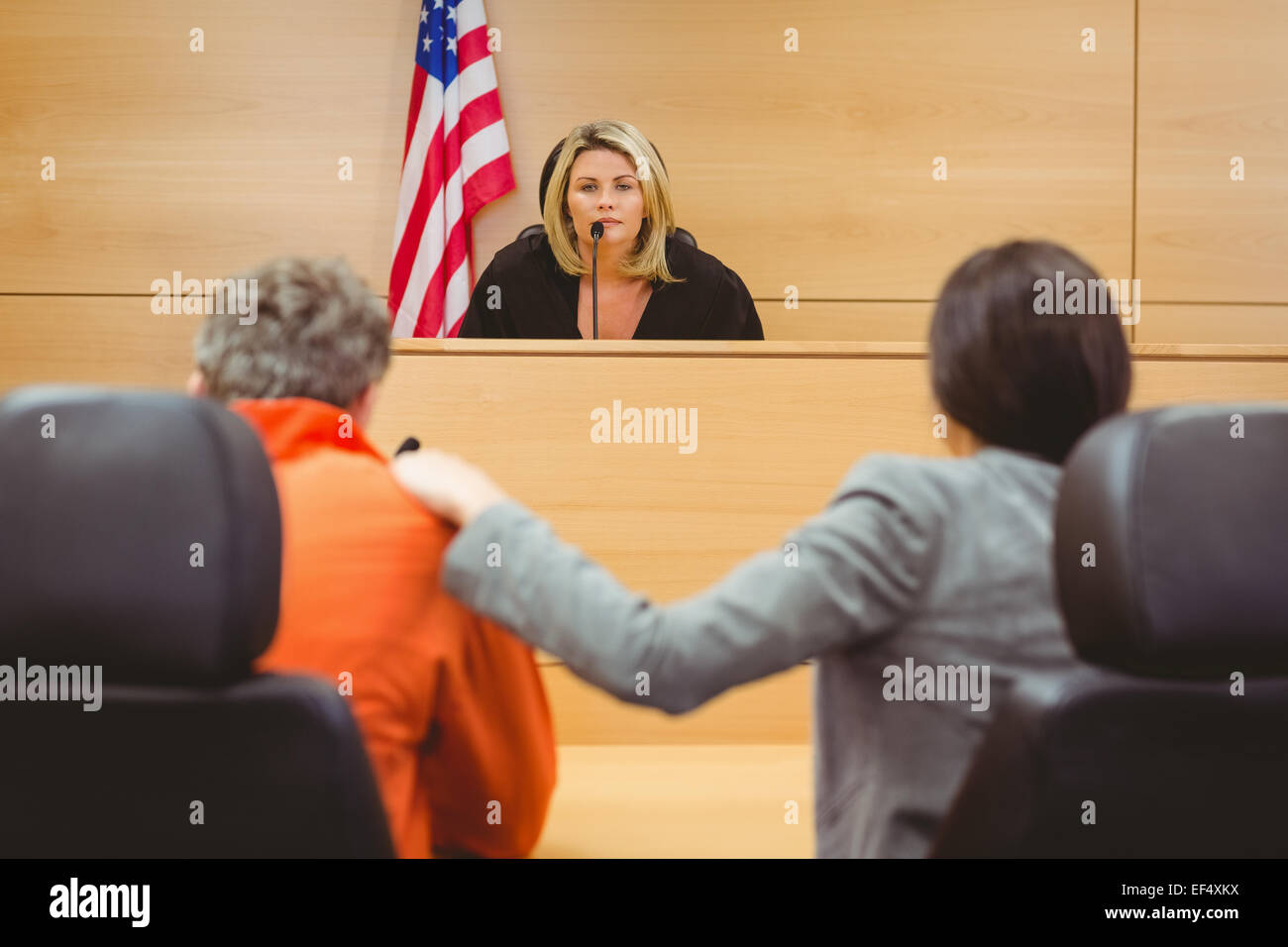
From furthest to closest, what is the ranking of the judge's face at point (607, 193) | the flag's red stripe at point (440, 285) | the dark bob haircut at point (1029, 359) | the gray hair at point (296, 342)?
1. the flag's red stripe at point (440, 285)
2. the judge's face at point (607, 193)
3. the gray hair at point (296, 342)
4. the dark bob haircut at point (1029, 359)

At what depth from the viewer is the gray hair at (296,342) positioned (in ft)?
3.55

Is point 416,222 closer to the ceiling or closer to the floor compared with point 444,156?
closer to the floor

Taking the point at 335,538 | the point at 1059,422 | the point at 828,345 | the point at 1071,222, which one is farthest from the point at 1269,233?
the point at 335,538

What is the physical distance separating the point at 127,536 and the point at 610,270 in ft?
7.36

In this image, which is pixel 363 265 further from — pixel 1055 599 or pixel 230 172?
pixel 1055 599

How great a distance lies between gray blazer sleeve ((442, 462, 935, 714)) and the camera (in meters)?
0.86

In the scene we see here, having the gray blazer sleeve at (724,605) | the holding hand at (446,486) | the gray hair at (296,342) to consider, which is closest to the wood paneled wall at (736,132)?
the gray hair at (296,342)

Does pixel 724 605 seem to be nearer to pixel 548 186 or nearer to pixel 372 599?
pixel 372 599

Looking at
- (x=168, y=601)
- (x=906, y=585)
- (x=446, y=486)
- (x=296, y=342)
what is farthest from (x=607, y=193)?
(x=168, y=601)

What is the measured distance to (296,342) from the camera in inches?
42.9

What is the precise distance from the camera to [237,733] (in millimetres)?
812

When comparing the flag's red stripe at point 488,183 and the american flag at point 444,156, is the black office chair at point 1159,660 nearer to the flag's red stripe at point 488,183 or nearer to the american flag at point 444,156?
the american flag at point 444,156

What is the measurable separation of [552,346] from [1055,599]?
963 millimetres

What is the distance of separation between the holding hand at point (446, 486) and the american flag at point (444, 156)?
2.47 meters
